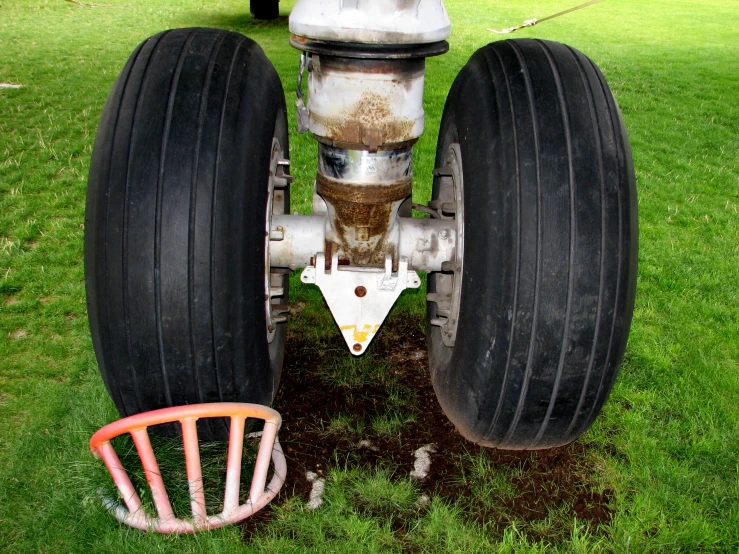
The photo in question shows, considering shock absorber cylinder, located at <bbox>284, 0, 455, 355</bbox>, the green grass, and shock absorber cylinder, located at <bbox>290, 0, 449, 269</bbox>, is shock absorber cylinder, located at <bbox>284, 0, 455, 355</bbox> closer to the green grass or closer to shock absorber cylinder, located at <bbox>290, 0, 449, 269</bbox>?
shock absorber cylinder, located at <bbox>290, 0, 449, 269</bbox>

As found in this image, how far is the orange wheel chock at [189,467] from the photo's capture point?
2051 millimetres

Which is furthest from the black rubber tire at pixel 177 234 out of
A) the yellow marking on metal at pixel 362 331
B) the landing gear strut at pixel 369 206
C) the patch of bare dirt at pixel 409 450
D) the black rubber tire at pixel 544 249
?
the black rubber tire at pixel 544 249

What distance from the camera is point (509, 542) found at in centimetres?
220

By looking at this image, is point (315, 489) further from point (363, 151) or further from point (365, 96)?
point (365, 96)

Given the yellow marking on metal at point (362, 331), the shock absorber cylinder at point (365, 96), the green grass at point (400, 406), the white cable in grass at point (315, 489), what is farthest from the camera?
the yellow marking on metal at point (362, 331)

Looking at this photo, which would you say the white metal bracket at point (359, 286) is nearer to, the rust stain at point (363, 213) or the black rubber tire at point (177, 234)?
the rust stain at point (363, 213)

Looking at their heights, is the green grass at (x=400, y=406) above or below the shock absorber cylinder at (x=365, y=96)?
below

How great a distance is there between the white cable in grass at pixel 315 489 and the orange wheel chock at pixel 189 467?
0.16 m

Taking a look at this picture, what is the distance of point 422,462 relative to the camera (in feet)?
8.41

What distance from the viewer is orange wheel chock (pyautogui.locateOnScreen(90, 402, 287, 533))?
2051 mm

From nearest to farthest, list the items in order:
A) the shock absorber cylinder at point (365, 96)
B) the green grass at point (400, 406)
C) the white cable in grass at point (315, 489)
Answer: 1. the shock absorber cylinder at point (365, 96)
2. the green grass at point (400, 406)
3. the white cable in grass at point (315, 489)

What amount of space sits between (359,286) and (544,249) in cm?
67

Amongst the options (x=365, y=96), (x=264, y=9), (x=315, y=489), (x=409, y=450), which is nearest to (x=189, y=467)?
(x=315, y=489)

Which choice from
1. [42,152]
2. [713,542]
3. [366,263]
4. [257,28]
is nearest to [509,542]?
[713,542]
